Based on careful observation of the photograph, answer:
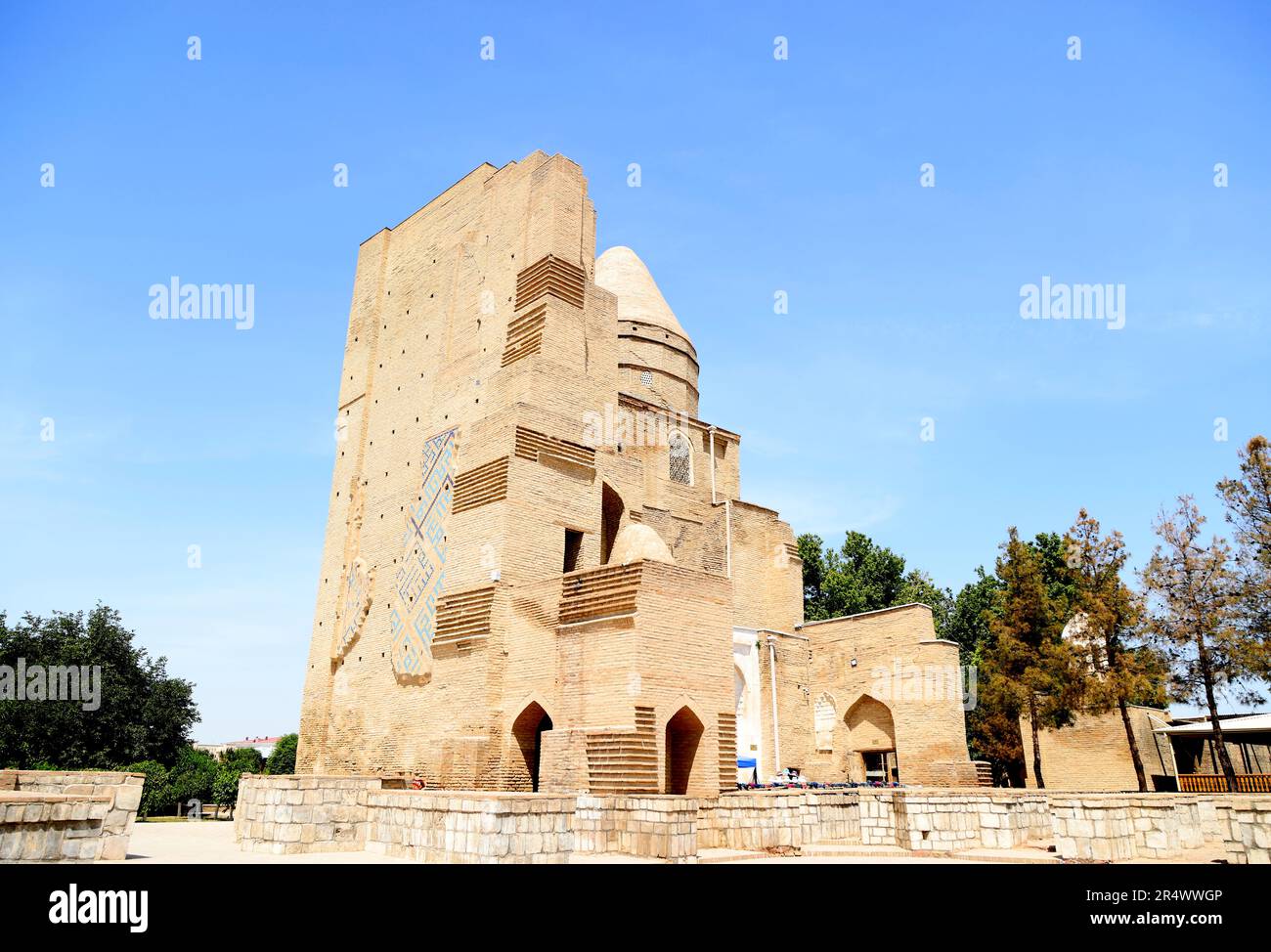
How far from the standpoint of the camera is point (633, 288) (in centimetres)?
3025

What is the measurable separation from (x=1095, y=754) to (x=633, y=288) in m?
19.8

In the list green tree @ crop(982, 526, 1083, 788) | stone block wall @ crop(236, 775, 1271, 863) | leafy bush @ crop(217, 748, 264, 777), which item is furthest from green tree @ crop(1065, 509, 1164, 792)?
leafy bush @ crop(217, 748, 264, 777)

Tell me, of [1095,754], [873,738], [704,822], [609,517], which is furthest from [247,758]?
[704,822]

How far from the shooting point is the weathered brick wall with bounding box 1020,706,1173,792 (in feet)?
73.9

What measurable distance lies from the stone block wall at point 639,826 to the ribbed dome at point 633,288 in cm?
2090

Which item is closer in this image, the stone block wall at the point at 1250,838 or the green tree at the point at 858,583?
the stone block wall at the point at 1250,838

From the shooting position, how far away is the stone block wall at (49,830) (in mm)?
6328

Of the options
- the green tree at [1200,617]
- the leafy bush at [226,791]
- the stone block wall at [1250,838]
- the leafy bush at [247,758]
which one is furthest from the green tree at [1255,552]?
the leafy bush at [247,758]

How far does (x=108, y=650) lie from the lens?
29469 millimetres

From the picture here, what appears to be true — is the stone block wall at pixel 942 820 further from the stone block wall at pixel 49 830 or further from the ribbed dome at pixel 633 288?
the ribbed dome at pixel 633 288

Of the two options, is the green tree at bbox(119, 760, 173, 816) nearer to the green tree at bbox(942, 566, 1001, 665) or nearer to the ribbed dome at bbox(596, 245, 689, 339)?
the ribbed dome at bbox(596, 245, 689, 339)

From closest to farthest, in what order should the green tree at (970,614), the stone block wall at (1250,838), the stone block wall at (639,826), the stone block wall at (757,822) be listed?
the stone block wall at (1250,838)
the stone block wall at (639,826)
the stone block wall at (757,822)
the green tree at (970,614)
